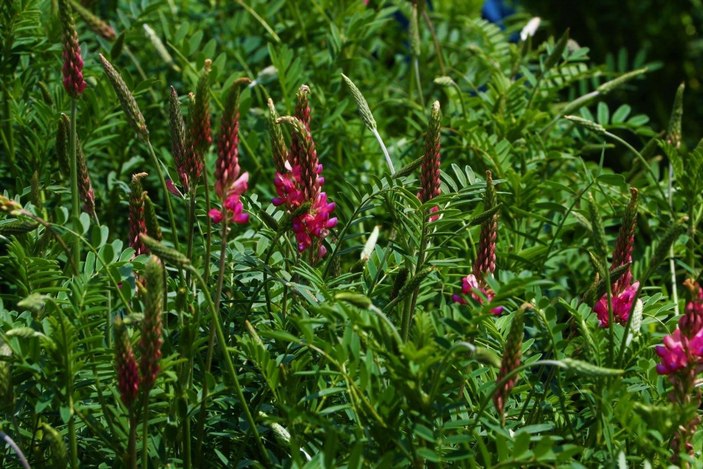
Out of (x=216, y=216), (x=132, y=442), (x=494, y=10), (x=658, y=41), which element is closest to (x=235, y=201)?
(x=216, y=216)

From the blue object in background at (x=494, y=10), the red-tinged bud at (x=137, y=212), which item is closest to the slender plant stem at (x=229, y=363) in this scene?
the red-tinged bud at (x=137, y=212)

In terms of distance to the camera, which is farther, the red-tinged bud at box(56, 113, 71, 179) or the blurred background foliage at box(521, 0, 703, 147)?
the blurred background foliage at box(521, 0, 703, 147)

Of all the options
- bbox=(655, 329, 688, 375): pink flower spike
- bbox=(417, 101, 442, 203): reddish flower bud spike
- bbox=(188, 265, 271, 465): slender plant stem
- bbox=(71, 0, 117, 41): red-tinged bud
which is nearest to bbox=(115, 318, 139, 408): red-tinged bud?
bbox=(188, 265, 271, 465): slender plant stem

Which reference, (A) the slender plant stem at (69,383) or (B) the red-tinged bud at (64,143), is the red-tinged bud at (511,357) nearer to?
(A) the slender plant stem at (69,383)

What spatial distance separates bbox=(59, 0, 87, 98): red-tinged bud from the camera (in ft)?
5.02

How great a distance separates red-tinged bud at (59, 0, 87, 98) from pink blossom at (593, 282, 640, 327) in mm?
870

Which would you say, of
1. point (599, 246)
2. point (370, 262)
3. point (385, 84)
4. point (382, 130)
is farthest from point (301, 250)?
point (385, 84)

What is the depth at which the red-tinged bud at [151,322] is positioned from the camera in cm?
123

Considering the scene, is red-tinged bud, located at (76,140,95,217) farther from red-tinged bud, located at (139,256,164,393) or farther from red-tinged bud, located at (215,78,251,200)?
red-tinged bud, located at (139,256,164,393)

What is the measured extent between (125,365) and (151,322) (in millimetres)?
65

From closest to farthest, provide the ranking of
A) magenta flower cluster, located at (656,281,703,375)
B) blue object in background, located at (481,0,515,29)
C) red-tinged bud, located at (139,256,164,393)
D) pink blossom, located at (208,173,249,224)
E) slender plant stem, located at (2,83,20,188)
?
red-tinged bud, located at (139,256,164,393), magenta flower cluster, located at (656,281,703,375), pink blossom, located at (208,173,249,224), slender plant stem, located at (2,83,20,188), blue object in background, located at (481,0,515,29)

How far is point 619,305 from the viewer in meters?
1.65

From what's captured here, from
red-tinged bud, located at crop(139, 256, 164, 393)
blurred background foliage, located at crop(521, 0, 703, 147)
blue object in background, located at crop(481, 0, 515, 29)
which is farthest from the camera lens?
blurred background foliage, located at crop(521, 0, 703, 147)

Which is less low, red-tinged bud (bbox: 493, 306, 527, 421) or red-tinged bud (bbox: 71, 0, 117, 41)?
red-tinged bud (bbox: 71, 0, 117, 41)
